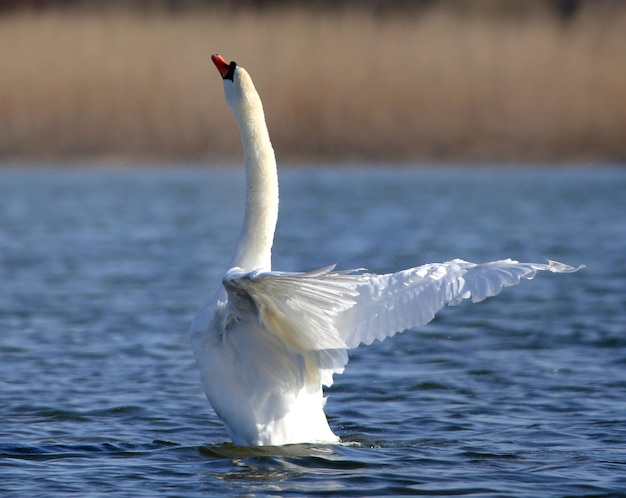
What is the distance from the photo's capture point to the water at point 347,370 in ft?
21.7

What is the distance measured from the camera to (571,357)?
32.1ft

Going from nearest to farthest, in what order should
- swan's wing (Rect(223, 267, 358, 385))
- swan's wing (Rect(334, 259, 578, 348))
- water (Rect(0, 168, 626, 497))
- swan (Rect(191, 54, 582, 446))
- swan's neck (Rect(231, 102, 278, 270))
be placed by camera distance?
1. swan's wing (Rect(223, 267, 358, 385))
2. swan (Rect(191, 54, 582, 446))
3. swan's wing (Rect(334, 259, 578, 348))
4. water (Rect(0, 168, 626, 497))
5. swan's neck (Rect(231, 102, 278, 270))

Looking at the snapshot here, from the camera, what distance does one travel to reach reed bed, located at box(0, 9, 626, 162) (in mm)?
25344

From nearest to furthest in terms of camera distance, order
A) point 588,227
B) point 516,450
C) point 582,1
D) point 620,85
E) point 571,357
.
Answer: point 516,450
point 571,357
point 588,227
point 620,85
point 582,1

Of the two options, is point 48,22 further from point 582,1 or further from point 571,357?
point 571,357

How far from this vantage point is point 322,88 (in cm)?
2552

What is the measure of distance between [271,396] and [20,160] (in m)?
21.4

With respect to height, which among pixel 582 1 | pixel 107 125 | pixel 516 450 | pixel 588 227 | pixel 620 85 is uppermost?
pixel 582 1

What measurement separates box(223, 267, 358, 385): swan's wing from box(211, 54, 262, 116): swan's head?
1435 millimetres

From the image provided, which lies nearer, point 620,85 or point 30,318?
point 30,318

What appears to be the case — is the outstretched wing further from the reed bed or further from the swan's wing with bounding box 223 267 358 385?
the reed bed

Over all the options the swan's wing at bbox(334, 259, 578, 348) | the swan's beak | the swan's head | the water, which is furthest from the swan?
the swan's beak

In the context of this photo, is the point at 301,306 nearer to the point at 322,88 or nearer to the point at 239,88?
the point at 239,88

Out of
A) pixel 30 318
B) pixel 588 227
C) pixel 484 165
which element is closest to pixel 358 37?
pixel 484 165
